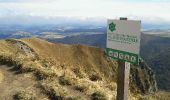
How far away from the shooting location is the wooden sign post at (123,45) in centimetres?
1133

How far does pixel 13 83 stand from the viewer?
848 inches

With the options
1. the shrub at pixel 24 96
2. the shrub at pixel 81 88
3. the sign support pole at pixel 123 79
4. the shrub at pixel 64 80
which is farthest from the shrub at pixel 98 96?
the sign support pole at pixel 123 79

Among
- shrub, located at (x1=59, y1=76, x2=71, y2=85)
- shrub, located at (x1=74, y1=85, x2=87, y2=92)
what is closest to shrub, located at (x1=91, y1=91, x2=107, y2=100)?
shrub, located at (x1=74, y1=85, x2=87, y2=92)

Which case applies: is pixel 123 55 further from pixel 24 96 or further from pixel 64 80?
pixel 64 80

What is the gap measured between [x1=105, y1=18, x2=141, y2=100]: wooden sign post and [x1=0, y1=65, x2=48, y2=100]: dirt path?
23.5 ft

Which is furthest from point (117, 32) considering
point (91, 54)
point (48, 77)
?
point (91, 54)

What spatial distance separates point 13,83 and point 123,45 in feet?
37.2

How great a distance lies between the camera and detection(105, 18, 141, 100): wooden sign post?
11.3 meters

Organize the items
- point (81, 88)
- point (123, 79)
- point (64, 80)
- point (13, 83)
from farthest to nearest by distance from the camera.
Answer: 1. point (64, 80)
2. point (13, 83)
3. point (81, 88)
4. point (123, 79)

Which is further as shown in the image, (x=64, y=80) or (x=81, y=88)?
(x=64, y=80)

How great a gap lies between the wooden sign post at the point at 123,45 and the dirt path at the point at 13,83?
7.17 meters

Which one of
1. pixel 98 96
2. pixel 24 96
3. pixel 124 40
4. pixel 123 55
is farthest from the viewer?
pixel 98 96

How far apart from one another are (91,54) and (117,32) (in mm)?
97664

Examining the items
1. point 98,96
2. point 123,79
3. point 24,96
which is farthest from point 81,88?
point 123,79
